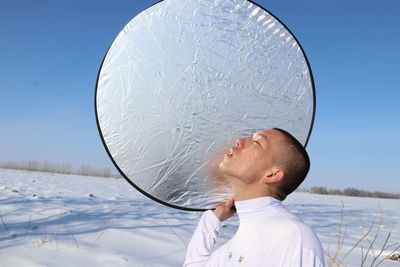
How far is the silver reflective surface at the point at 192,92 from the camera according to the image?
3.71 feet

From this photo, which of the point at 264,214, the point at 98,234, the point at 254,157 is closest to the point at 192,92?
the point at 254,157

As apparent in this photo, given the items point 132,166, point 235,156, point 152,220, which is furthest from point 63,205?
point 235,156

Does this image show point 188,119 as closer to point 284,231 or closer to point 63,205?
point 284,231

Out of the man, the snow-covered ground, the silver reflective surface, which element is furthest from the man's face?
the snow-covered ground

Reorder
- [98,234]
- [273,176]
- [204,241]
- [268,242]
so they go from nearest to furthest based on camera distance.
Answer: [268,242], [273,176], [204,241], [98,234]

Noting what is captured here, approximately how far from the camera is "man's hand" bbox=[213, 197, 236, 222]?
3.66 feet

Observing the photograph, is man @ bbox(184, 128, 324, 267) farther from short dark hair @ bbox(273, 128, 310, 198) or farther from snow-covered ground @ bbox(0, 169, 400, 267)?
snow-covered ground @ bbox(0, 169, 400, 267)

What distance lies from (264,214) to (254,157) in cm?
16

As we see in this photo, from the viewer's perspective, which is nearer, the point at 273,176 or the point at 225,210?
the point at 273,176

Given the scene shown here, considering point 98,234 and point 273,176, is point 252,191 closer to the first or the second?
point 273,176

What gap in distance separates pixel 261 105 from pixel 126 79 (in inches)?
19.4

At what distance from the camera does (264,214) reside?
883mm

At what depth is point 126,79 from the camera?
115cm

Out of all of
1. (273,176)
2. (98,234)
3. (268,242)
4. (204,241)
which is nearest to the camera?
(268,242)
